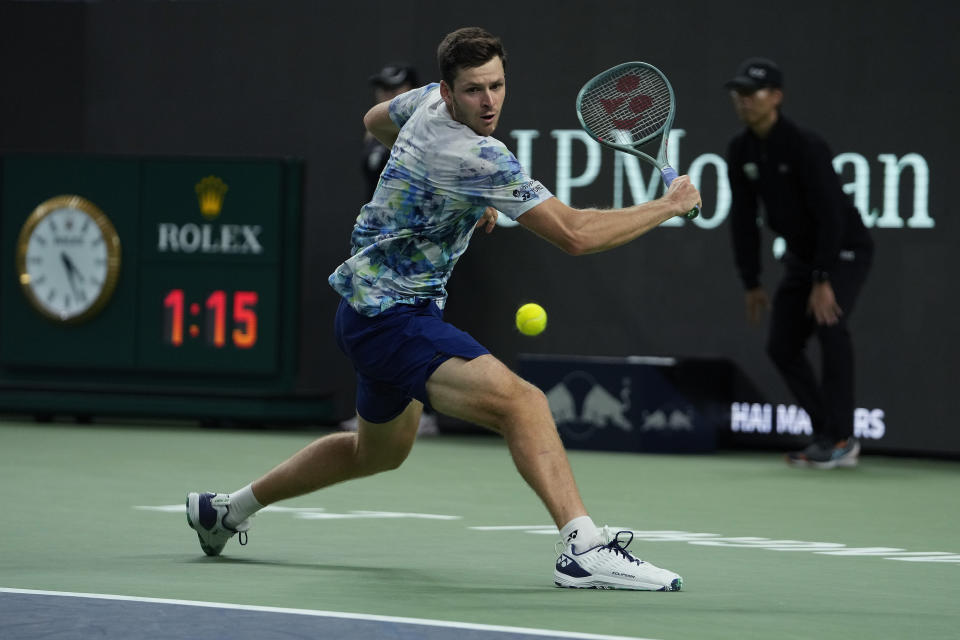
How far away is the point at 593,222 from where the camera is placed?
5016mm

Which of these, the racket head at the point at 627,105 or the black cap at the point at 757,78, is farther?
the black cap at the point at 757,78

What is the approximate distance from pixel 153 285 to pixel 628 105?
6023mm

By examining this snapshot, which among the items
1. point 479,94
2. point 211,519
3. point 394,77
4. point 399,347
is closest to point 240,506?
point 211,519

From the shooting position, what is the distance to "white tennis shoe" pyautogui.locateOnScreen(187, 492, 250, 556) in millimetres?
5531

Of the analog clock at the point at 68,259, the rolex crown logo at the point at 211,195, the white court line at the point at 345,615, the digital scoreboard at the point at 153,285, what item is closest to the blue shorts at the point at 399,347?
the white court line at the point at 345,615

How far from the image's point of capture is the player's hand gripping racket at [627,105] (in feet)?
19.2

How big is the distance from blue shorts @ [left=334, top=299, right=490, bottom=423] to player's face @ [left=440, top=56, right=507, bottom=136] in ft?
1.80

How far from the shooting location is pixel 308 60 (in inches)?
461

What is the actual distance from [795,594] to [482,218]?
1397 mm

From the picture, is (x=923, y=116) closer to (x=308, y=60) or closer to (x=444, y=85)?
(x=308, y=60)

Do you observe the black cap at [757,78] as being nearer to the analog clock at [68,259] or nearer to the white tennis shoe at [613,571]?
the analog clock at [68,259]

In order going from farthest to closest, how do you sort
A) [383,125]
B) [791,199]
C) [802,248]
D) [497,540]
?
[802,248]
[791,199]
[497,540]
[383,125]

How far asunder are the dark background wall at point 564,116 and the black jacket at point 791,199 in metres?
0.76

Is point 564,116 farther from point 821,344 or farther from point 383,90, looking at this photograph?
point 821,344
